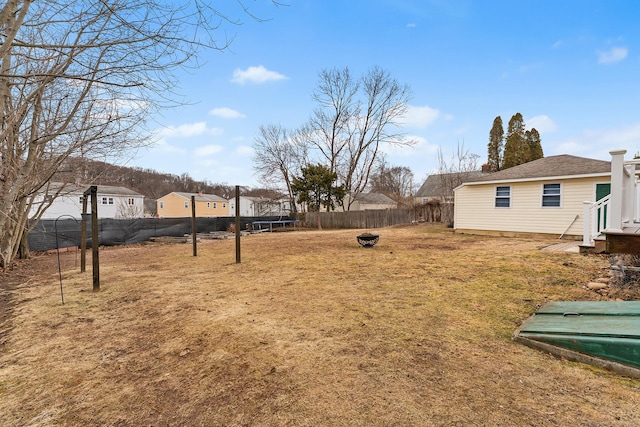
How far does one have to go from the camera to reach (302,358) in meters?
2.63

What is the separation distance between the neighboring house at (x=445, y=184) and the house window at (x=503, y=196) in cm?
118

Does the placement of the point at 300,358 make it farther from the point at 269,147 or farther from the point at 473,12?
the point at 269,147

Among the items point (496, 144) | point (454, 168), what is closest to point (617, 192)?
point (454, 168)

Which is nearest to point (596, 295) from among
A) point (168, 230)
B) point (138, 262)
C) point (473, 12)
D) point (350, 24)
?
point (350, 24)

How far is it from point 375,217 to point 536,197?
11719mm

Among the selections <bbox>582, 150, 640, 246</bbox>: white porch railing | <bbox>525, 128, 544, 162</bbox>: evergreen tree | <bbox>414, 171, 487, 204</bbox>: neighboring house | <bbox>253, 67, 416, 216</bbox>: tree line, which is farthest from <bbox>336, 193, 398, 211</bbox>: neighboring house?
<bbox>582, 150, 640, 246</bbox>: white porch railing

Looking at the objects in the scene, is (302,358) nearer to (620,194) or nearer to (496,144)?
(620,194)

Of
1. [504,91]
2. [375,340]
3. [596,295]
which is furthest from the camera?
[504,91]

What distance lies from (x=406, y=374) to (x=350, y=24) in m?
8.02

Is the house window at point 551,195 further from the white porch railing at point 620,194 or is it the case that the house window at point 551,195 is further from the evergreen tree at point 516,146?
the evergreen tree at point 516,146

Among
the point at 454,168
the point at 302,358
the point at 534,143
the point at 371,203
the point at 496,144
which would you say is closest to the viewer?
the point at 302,358

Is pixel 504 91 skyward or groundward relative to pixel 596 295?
skyward

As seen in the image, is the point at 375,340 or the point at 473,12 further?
the point at 473,12

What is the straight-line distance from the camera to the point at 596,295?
4.28m
